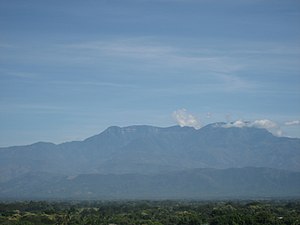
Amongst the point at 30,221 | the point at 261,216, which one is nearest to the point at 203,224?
the point at 261,216

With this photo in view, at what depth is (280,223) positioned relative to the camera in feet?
374

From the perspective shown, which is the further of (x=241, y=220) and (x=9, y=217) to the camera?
(x=9, y=217)

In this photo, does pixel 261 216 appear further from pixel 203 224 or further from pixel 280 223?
pixel 203 224

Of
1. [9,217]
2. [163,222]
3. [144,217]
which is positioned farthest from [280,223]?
[9,217]

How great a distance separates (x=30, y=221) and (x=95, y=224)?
15.2m

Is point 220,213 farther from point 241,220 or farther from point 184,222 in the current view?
point 241,220

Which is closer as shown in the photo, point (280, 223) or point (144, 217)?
point (280, 223)

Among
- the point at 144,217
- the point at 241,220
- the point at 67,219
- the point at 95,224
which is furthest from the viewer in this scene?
the point at 144,217

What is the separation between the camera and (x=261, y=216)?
116625mm

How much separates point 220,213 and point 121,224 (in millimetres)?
24712

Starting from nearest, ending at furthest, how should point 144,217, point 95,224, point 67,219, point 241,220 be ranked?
point 241,220
point 95,224
point 67,219
point 144,217

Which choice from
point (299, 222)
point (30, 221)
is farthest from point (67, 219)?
point (299, 222)

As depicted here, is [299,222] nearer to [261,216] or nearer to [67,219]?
[261,216]

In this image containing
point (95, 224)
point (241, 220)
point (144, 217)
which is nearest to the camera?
point (241, 220)
